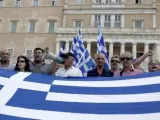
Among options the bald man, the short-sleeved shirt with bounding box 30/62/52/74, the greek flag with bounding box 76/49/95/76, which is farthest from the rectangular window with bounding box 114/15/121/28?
the short-sleeved shirt with bounding box 30/62/52/74

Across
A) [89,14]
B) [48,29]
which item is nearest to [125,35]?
[89,14]

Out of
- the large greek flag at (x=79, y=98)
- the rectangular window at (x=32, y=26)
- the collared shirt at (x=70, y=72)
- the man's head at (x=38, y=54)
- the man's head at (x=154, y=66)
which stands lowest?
the large greek flag at (x=79, y=98)

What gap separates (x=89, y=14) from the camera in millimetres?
39406

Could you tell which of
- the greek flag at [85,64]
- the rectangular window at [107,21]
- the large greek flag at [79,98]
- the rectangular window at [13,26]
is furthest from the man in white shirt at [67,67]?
the rectangular window at [13,26]

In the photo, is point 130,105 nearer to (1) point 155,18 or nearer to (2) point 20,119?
(2) point 20,119

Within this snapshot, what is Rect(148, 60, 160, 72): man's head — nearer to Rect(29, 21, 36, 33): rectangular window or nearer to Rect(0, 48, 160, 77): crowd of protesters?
Rect(0, 48, 160, 77): crowd of protesters

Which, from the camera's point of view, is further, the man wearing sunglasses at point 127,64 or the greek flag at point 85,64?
the greek flag at point 85,64

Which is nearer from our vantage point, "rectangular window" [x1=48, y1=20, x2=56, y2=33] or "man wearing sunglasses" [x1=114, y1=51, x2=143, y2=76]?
"man wearing sunglasses" [x1=114, y1=51, x2=143, y2=76]

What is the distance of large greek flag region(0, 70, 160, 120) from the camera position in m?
4.18

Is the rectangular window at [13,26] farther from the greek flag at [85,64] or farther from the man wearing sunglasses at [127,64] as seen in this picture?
the man wearing sunglasses at [127,64]

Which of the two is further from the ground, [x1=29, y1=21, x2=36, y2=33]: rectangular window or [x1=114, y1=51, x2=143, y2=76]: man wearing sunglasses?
[x1=29, y1=21, x2=36, y2=33]: rectangular window

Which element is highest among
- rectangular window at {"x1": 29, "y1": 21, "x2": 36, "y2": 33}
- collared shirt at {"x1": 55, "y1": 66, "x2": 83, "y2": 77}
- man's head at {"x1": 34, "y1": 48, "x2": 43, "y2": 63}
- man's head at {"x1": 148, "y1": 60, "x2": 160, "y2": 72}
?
rectangular window at {"x1": 29, "y1": 21, "x2": 36, "y2": 33}

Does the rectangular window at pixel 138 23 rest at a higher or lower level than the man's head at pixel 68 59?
higher

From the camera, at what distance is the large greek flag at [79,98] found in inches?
165
